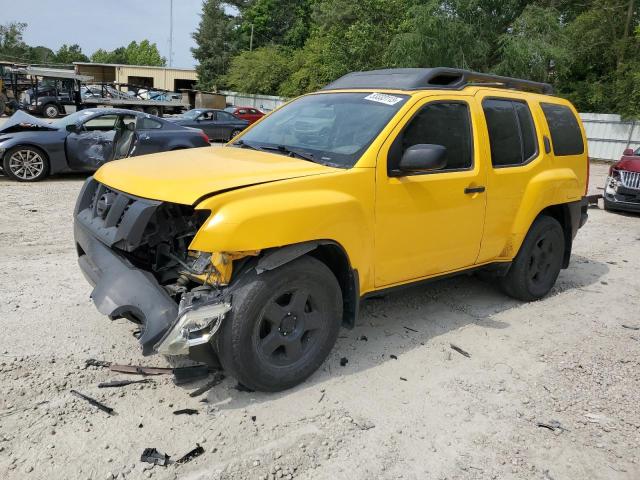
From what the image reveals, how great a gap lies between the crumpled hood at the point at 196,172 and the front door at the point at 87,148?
7.16 meters

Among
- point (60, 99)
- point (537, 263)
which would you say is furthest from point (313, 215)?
point (60, 99)

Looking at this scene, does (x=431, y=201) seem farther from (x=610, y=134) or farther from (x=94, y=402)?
(x=610, y=134)

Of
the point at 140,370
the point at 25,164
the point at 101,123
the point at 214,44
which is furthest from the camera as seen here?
the point at 214,44

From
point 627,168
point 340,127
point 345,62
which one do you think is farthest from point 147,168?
point 345,62

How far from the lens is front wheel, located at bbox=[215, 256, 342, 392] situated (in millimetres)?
3082

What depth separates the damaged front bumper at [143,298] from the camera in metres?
2.93

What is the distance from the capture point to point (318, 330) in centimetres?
352

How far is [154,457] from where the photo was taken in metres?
2.73

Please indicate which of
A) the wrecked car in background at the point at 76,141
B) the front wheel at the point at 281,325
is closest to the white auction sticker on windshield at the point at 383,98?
the front wheel at the point at 281,325

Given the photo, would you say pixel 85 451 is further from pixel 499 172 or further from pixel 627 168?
pixel 627 168

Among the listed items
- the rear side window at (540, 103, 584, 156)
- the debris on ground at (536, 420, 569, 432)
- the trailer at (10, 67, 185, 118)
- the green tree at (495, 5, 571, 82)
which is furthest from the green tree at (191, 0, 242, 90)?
the debris on ground at (536, 420, 569, 432)

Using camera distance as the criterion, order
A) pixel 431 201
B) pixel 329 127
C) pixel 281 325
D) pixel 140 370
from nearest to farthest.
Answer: pixel 281 325, pixel 140 370, pixel 431 201, pixel 329 127

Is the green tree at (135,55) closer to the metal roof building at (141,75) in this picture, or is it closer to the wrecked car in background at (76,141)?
the metal roof building at (141,75)

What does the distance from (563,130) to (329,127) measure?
2650 millimetres
